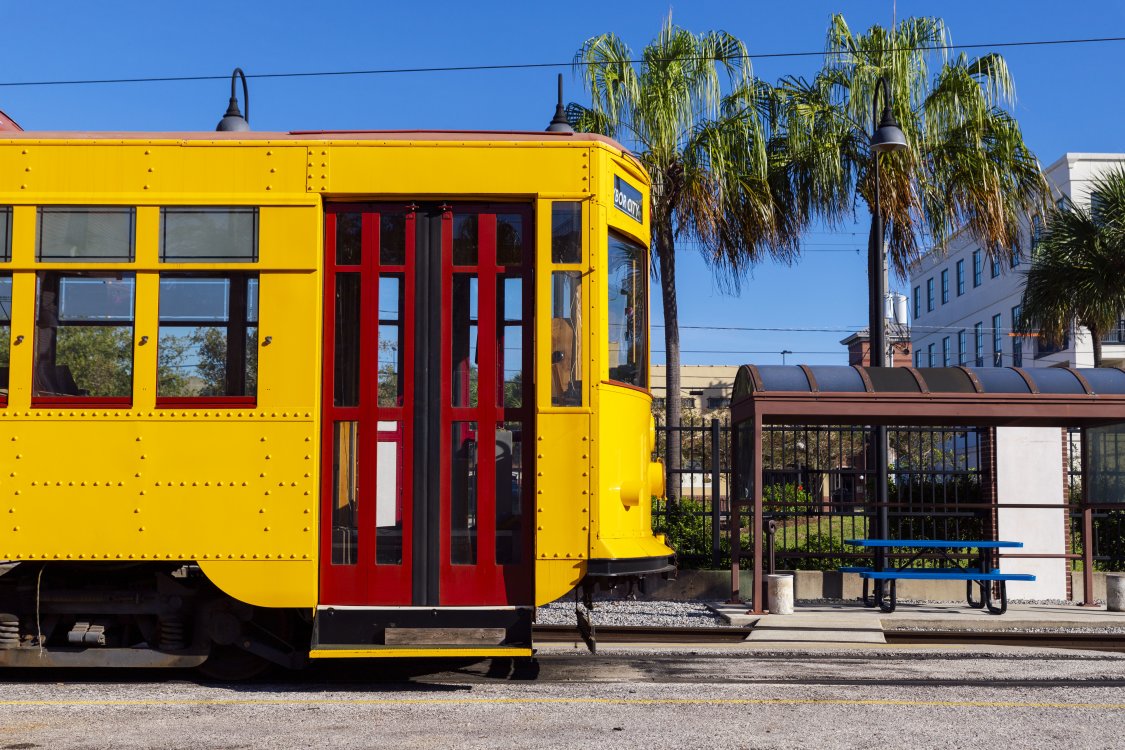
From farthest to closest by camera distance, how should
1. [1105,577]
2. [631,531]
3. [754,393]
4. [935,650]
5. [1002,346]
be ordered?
1. [1002,346]
2. [1105,577]
3. [754,393]
4. [935,650]
5. [631,531]

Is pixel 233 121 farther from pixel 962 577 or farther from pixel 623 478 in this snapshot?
pixel 962 577

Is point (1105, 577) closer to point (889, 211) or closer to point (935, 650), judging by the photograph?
point (935, 650)

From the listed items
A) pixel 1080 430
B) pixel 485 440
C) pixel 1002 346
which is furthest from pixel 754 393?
pixel 1002 346

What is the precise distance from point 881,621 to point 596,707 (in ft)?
18.3

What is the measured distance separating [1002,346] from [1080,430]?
1637 inches

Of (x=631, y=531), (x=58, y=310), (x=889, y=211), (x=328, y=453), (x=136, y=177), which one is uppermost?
(x=889, y=211)

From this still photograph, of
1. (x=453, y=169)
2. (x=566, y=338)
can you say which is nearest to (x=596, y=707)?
(x=566, y=338)

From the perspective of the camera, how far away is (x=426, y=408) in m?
7.57

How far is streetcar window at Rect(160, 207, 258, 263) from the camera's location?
7.52 metres

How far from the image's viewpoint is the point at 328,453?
7539 millimetres

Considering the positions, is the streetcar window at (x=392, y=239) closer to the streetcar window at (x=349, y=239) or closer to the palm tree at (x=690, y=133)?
the streetcar window at (x=349, y=239)

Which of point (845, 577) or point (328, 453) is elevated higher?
point (328, 453)

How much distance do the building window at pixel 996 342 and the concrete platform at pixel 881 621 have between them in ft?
140

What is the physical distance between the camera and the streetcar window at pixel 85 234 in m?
7.52
